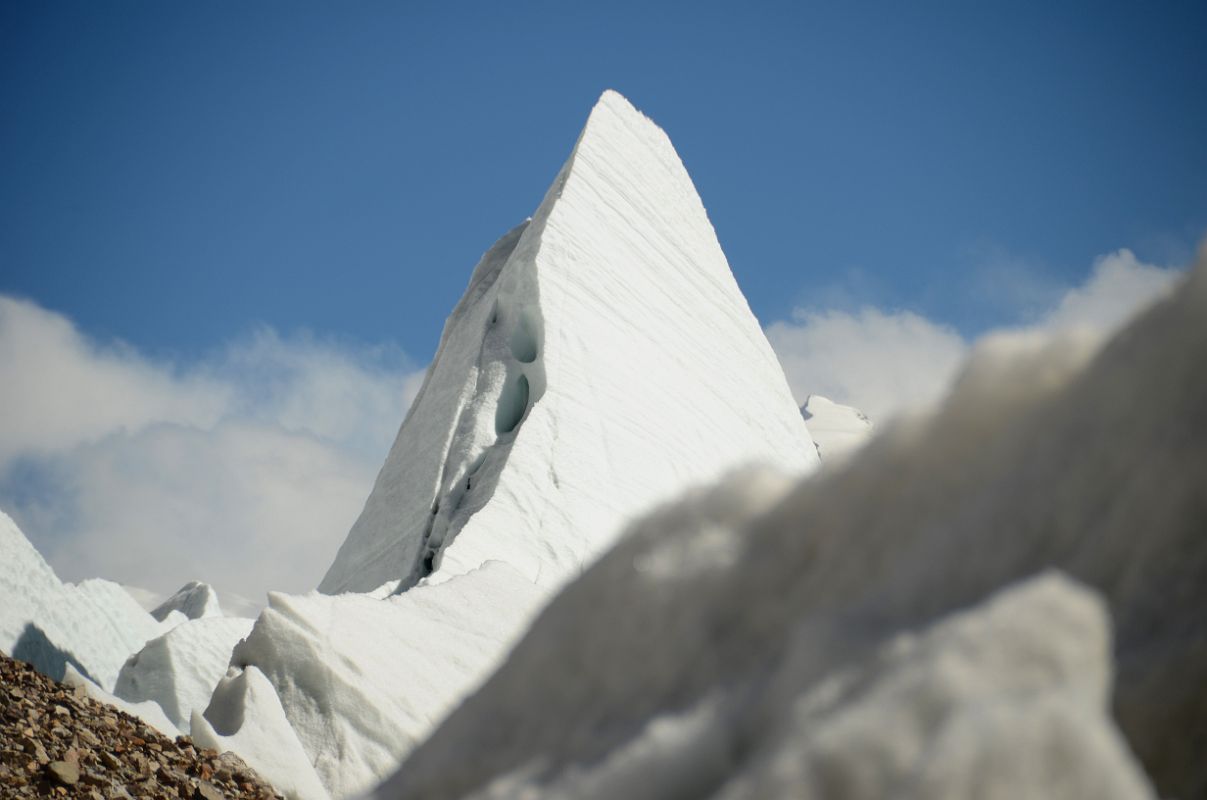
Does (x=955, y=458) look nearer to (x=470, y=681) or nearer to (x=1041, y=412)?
(x=1041, y=412)

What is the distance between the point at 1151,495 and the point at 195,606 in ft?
49.9

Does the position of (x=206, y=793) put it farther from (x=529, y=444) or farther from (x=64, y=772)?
(x=529, y=444)

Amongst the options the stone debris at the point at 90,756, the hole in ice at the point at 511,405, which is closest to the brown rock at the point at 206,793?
the stone debris at the point at 90,756

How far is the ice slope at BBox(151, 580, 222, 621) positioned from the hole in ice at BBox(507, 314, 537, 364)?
19.3 ft

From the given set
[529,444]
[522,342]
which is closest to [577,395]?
[529,444]

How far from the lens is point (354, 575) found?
9.84 m

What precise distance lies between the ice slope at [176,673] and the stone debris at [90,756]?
1900 millimetres

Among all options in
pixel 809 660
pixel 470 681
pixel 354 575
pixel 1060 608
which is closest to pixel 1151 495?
pixel 1060 608

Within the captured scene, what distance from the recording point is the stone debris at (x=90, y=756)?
12.2 ft

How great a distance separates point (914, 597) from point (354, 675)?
4947 mm

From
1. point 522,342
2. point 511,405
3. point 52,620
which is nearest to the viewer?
point 52,620

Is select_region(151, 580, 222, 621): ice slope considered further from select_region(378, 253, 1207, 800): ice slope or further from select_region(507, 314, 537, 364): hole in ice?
select_region(378, 253, 1207, 800): ice slope

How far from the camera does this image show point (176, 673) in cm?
682

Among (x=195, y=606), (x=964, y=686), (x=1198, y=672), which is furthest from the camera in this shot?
(x=195, y=606)
